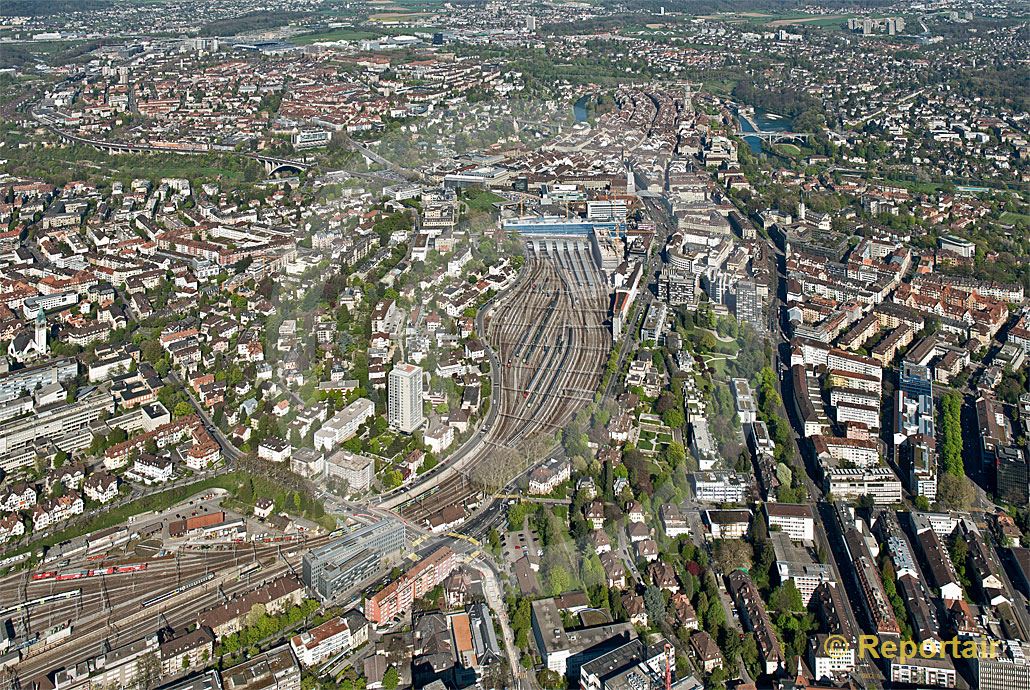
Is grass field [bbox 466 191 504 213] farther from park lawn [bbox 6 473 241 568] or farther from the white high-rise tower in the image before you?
park lawn [bbox 6 473 241 568]

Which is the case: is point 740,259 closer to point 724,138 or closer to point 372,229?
point 372,229

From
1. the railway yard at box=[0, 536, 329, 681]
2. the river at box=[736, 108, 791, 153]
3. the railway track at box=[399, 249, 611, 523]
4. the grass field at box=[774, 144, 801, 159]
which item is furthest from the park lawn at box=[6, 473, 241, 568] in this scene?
the river at box=[736, 108, 791, 153]

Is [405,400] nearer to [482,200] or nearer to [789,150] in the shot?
[482,200]

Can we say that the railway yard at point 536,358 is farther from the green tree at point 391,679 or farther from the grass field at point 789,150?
the grass field at point 789,150

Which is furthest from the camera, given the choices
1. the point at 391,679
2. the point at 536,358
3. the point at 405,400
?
the point at 536,358

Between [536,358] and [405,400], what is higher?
[405,400]

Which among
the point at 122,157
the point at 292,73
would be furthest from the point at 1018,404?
the point at 292,73

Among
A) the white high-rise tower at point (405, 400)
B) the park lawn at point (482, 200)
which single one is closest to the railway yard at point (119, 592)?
the white high-rise tower at point (405, 400)

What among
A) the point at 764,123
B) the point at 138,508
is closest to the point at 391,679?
the point at 138,508
